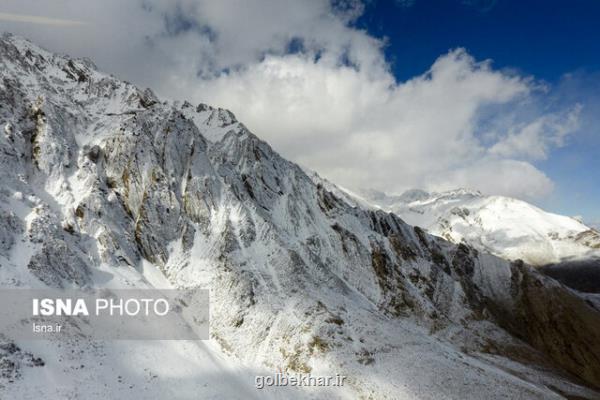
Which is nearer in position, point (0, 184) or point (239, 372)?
point (239, 372)

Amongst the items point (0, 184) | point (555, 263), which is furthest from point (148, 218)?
point (555, 263)

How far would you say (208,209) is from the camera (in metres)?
65.1

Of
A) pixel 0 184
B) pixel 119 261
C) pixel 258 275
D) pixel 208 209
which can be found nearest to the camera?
pixel 0 184

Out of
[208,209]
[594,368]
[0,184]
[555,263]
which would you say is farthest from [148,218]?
[555,263]

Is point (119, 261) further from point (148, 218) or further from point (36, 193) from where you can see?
point (36, 193)

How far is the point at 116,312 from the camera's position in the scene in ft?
142

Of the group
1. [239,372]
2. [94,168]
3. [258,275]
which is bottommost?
[239,372]

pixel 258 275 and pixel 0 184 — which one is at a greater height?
pixel 0 184

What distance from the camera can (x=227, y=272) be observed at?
55.6 metres

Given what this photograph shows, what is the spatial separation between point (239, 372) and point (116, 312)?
15142mm

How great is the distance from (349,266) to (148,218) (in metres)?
38.1

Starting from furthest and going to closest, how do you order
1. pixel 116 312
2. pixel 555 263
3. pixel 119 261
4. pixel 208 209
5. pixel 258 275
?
pixel 555 263 → pixel 208 209 → pixel 258 275 → pixel 119 261 → pixel 116 312

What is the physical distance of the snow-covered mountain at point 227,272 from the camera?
4028 cm

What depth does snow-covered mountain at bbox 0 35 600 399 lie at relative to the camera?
4028 centimetres
